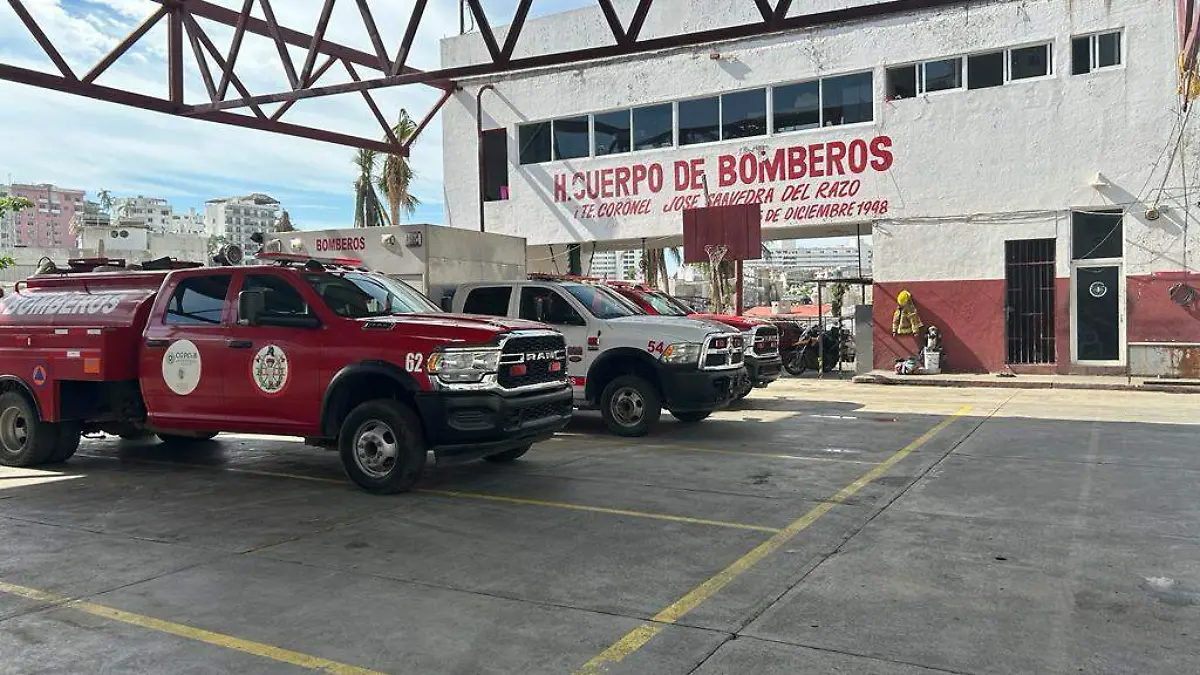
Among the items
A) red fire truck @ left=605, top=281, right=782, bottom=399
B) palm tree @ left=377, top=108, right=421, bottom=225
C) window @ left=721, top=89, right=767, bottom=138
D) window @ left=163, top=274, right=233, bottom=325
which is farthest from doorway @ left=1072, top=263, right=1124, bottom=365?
palm tree @ left=377, top=108, right=421, bottom=225

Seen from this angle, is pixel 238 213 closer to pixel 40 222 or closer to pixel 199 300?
pixel 40 222

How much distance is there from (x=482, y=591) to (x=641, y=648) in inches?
49.2

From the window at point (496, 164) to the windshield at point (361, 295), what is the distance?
53.8 ft

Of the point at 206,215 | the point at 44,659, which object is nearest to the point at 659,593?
the point at 44,659

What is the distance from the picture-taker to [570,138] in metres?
23.6

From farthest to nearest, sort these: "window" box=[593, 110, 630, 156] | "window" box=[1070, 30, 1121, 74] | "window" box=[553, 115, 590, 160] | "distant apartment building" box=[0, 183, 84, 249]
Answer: "distant apartment building" box=[0, 183, 84, 249] < "window" box=[553, 115, 590, 160] < "window" box=[593, 110, 630, 156] < "window" box=[1070, 30, 1121, 74]

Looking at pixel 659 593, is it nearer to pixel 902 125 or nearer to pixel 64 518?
pixel 64 518

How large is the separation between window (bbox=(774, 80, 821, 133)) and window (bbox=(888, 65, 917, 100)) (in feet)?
5.38

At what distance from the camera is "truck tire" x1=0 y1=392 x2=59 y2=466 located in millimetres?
8961

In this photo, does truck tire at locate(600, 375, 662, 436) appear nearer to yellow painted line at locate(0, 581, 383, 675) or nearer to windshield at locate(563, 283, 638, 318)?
windshield at locate(563, 283, 638, 318)

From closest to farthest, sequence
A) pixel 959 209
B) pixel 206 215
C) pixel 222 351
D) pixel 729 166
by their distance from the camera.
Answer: pixel 222 351, pixel 959 209, pixel 729 166, pixel 206 215

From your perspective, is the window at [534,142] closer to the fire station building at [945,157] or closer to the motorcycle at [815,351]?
the fire station building at [945,157]

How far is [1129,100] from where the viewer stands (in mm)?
17312

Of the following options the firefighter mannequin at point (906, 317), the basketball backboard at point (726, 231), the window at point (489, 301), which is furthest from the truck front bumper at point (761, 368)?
the basketball backboard at point (726, 231)
